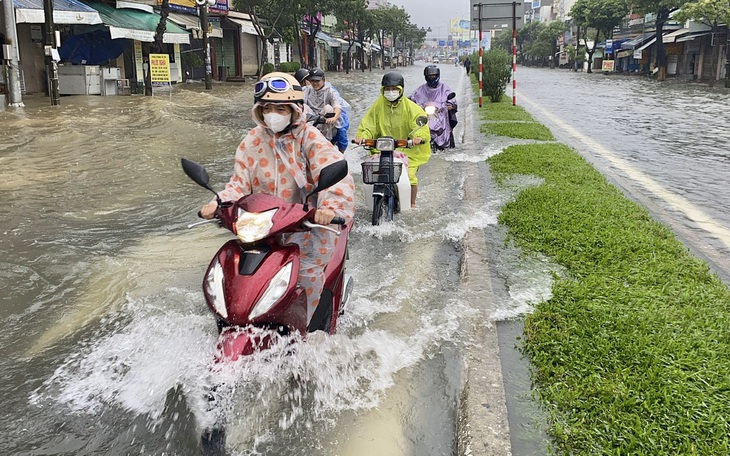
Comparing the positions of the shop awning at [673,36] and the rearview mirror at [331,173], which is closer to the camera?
the rearview mirror at [331,173]

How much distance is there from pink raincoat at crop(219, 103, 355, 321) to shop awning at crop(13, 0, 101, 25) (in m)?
14.8

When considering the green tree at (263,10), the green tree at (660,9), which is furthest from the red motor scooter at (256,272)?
the green tree at (660,9)

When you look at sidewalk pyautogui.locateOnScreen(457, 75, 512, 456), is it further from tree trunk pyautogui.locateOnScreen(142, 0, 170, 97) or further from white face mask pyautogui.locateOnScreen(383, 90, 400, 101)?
tree trunk pyautogui.locateOnScreen(142, 0, 170, 97)

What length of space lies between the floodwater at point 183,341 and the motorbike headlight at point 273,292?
0.27m

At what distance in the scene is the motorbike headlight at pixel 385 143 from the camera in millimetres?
5992

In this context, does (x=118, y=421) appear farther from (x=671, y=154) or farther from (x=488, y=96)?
(x=488, y=96)

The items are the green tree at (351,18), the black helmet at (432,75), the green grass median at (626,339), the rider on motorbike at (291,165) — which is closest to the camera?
the green grass median at (626,339)

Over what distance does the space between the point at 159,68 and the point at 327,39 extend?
115 ft

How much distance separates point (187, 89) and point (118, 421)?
75.0ft

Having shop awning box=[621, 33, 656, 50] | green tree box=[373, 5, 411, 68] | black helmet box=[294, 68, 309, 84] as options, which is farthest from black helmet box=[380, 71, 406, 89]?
green tree box=[373, 5, 411, 68]

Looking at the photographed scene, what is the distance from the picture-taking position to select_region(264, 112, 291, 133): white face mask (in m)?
3.22

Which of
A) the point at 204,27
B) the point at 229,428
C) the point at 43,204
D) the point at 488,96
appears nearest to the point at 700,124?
the point at 488,96

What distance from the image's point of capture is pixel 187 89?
24.2 metres

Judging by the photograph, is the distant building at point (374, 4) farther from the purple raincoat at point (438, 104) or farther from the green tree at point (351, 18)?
the purple raincoat at point (438, 104)
